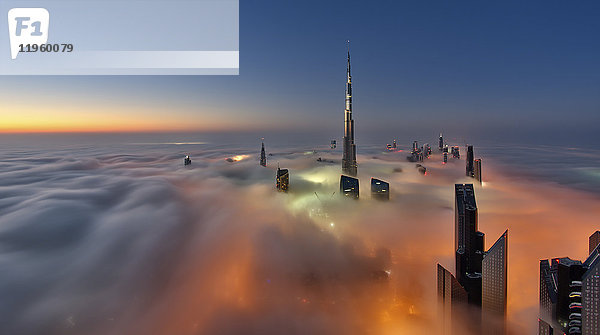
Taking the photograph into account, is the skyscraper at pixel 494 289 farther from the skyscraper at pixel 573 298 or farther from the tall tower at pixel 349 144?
the tall tower at pixel 349 144

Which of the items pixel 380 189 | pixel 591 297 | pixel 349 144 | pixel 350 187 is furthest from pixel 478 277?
pixel 349 144

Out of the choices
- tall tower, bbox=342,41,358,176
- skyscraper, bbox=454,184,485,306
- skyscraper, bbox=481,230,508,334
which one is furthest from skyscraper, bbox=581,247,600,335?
tall tower, bbox=342,41,358,176

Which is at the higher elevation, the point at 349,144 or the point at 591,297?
the point at 349,144

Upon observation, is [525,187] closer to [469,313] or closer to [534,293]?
[534,293]

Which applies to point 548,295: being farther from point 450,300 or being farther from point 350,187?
point 350,187

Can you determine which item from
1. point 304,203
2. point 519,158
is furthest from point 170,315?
point 519,158

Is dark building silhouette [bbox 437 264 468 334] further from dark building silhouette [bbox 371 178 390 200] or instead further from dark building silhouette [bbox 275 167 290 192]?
dark building silhouette [bbox 275 167 290 192]
